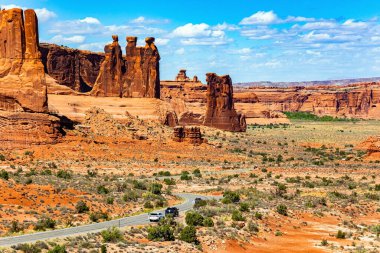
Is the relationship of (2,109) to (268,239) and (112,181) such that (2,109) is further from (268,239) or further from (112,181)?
(268,239)

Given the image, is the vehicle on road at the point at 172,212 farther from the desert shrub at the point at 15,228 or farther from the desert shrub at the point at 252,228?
the desert shrub at the point at 15,228

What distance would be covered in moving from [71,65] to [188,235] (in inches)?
3376

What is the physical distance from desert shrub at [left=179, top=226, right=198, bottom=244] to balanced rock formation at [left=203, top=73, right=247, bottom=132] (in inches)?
3403

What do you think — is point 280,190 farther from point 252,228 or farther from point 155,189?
point 252,228

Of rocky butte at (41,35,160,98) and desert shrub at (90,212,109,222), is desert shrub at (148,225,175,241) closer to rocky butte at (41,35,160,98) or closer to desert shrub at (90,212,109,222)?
desert shrub at (90,212,109,222)

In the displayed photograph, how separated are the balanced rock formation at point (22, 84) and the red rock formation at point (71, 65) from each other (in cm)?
4316

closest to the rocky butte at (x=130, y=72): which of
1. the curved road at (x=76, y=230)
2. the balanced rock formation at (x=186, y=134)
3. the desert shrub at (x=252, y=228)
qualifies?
the balanced rock formation at (x=186, y=134)

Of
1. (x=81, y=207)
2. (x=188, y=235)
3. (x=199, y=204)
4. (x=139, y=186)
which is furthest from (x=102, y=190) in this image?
(x=188, y=235)

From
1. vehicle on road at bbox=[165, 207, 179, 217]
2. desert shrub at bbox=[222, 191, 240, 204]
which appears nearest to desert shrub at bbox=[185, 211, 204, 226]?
vehicle on road at bbox=[165, 207, 179, 217]

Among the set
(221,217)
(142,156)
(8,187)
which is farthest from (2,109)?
(221,217)

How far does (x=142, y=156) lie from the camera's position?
242 feet

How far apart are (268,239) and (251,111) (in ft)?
474

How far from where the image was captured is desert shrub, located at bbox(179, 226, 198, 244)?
32375 millimetres

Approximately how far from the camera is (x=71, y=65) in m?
115
